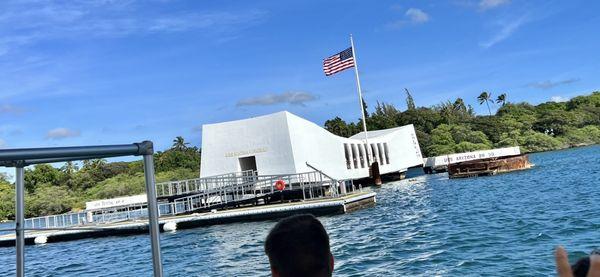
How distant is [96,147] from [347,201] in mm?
21599

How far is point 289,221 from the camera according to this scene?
1.78 meters

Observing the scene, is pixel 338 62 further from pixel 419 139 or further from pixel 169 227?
pixel 419 139

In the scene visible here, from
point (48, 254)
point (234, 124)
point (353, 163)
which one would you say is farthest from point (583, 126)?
point (48, 254)

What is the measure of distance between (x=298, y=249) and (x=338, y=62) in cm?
4023

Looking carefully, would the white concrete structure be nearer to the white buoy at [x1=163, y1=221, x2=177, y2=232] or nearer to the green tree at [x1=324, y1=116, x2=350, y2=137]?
the white buoy at [x1=163, y1=221, x2=177, y2=232]

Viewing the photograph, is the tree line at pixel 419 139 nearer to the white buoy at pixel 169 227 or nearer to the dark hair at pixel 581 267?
the white buoy at pixel 169 227

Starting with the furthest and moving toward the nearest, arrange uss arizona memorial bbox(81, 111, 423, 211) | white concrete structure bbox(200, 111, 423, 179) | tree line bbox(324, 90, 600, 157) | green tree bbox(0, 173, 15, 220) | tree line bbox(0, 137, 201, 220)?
tree line bbox(324, 90, 600, 157), green tree bbox(0, 173, 15, 220), tree line bbox(0, 137, 201, 220), white concrete structure bbox(200, 111, 423, 179), uss arizona memorial bbox(81, 111, 423, 211)

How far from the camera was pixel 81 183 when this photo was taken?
72.2 metres

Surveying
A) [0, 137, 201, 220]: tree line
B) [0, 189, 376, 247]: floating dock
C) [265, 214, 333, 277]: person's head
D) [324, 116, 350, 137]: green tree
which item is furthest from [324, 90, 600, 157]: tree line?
[265, 214, 333, 277]: person's head

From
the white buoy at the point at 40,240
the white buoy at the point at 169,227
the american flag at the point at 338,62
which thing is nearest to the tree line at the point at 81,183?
the american flag at the point at 338,62

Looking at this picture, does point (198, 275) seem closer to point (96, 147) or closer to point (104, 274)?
point (104, 274)

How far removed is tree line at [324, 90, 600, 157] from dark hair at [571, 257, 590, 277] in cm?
7938

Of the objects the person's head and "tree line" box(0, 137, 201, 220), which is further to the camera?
"tree line" box(0, 137, 201, 220)

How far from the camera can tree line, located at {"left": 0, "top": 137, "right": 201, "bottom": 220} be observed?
60.7 meters
